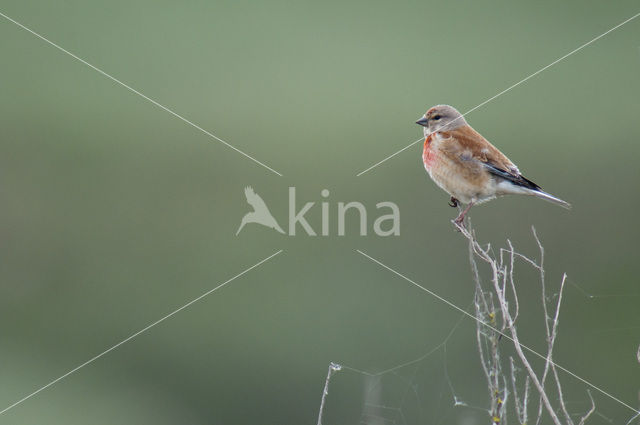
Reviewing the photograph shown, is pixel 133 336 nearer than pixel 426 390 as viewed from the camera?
No

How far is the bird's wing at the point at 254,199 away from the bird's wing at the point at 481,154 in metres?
5.17

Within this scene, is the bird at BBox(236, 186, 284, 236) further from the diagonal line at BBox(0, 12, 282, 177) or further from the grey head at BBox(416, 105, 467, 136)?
the grey head at BBox(416, 105, 467, 136)

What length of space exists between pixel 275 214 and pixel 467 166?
5543mm

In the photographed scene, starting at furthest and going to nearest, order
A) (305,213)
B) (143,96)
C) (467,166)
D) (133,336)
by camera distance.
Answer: (143,96) → (305,213) → (133,336) → (467,166)

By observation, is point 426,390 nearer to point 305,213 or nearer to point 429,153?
point 305,213

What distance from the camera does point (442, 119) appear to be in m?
5.34

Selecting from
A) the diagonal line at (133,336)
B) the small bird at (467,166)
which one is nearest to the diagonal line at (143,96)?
the diagonal line at (133,336)

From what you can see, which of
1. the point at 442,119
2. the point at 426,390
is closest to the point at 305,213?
the point at 426,390

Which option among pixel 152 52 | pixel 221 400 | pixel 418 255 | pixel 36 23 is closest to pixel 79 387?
pixel 221 400

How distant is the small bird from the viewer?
16.5 ft

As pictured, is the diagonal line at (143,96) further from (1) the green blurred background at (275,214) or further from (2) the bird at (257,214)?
(2) the bird at (257,214)

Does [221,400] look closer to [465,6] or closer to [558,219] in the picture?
[558,219]

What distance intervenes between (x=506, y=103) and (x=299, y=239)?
507 centimetres

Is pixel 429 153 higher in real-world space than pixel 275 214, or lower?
lower
